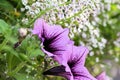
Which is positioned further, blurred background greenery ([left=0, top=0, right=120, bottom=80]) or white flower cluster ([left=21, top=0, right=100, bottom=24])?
white flower cluster ([left=21, top=0, right=100, bottom=24])

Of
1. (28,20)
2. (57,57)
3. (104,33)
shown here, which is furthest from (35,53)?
(104,33)

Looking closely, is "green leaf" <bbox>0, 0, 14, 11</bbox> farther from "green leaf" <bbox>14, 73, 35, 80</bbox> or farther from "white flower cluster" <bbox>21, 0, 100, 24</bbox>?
"green leaf" <bbox>14, 73, 35, 80</bbox>

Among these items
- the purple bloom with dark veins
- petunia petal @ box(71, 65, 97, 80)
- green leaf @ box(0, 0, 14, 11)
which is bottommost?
petunia petal @ box(71, 65, 97, 80)

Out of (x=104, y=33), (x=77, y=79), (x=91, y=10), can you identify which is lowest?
(x=104, y=33)

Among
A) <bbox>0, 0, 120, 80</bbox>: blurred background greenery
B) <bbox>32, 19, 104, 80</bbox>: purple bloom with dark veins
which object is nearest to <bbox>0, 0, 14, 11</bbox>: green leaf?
<bbox>0, 0, 120, 80</bbox>: blurred background greenery

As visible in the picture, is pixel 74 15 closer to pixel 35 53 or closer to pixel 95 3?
pixel 95 3

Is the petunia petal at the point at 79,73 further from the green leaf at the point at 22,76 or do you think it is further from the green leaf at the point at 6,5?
the green leaf at the point at 6,5

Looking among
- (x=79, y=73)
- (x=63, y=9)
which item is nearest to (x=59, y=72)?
(x=79, y=73)

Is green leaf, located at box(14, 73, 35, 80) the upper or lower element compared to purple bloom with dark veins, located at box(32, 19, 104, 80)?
lower
